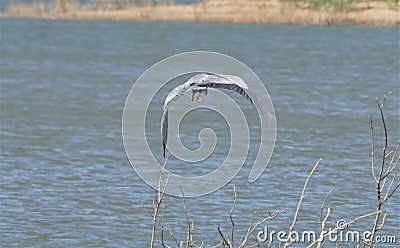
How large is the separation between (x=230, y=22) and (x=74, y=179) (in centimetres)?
2776

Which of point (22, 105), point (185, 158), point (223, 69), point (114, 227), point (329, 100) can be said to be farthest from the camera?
point (223, 69)

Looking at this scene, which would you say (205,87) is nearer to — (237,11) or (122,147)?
(122,147)

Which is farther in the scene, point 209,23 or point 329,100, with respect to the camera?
point 209,23

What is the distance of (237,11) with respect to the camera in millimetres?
40562

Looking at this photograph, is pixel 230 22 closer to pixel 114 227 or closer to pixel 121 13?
pixel 121 13

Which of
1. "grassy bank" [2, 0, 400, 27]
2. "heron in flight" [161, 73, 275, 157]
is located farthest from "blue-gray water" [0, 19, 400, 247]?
"grassy bank" [2, 0, 400, 27]

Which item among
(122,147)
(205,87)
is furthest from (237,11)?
(205,87)

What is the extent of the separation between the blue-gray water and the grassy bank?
24.7 feet

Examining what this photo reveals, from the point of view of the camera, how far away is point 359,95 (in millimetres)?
19141

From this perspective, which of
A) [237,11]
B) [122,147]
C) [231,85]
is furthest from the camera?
[237,11]

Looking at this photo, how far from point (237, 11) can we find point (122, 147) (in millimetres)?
27621

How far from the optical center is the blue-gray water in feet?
31.8

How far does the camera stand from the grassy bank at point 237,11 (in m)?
37.8

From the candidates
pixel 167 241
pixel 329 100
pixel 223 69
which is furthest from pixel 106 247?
pixel 223 69
